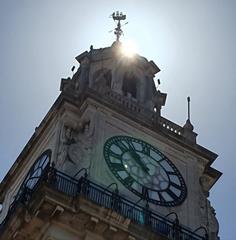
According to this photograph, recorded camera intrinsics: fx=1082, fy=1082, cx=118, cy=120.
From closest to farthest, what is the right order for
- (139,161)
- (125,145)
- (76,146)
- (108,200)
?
1. (108,200)
2. (76,146)
3. (139,161)
4. (125,145)

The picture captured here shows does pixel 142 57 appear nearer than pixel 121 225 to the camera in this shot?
No

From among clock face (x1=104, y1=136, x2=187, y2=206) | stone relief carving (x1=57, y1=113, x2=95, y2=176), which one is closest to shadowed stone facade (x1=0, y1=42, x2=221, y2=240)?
stone relief carving (x1=57, y1=113, x2=95, y2=176)

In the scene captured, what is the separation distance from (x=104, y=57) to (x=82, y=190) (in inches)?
337

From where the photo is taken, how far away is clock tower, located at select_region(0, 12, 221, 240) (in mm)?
28000

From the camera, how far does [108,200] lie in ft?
95.5

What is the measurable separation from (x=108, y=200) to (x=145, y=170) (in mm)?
2913

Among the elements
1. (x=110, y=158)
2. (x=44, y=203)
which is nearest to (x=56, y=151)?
(x=110, y=158)

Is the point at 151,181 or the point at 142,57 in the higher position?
the point at 142,57

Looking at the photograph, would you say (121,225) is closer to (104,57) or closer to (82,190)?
(82,190)

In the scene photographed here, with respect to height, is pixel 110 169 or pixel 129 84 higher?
pixel 129 84

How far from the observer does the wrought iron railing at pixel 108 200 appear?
28.6 m

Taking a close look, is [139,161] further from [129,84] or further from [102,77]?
[129,84]

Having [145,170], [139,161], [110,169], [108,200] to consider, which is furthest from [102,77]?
[108,200]

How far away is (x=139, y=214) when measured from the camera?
29.3m
